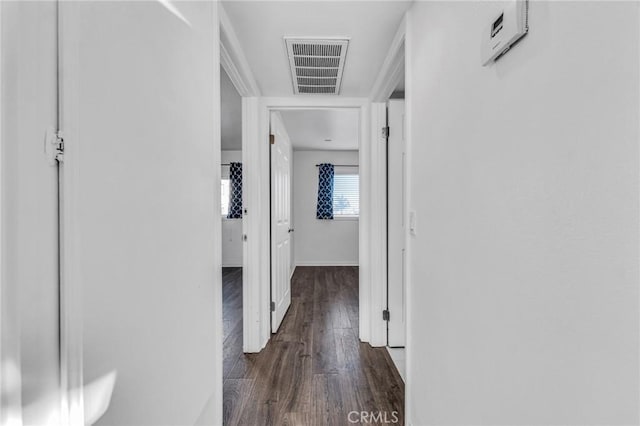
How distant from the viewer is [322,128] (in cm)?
447

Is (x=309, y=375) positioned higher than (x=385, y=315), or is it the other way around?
(x=385, y=315)

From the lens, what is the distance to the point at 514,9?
744mm

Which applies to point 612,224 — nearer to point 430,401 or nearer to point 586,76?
point 586,76

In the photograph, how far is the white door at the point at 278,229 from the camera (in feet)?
9.36

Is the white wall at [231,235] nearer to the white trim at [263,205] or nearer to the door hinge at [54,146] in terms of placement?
the white trim at [263,205]

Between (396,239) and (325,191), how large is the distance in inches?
145

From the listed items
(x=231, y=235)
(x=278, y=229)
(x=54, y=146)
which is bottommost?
(x=231, y=235)

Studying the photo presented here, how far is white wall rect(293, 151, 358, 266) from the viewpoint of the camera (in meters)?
6.28

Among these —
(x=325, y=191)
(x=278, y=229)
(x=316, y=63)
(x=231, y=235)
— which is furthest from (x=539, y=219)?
(x=231, y=235)

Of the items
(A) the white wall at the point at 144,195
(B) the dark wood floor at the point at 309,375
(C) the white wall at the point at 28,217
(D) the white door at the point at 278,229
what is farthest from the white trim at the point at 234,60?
(B) the dark wood floor at the point at 309,375

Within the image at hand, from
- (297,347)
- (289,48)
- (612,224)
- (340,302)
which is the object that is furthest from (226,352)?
(612,224)

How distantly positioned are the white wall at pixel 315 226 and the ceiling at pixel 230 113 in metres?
1.22

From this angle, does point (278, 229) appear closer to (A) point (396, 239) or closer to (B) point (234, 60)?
(A) point (396, 239)

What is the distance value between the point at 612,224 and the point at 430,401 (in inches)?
42.6
